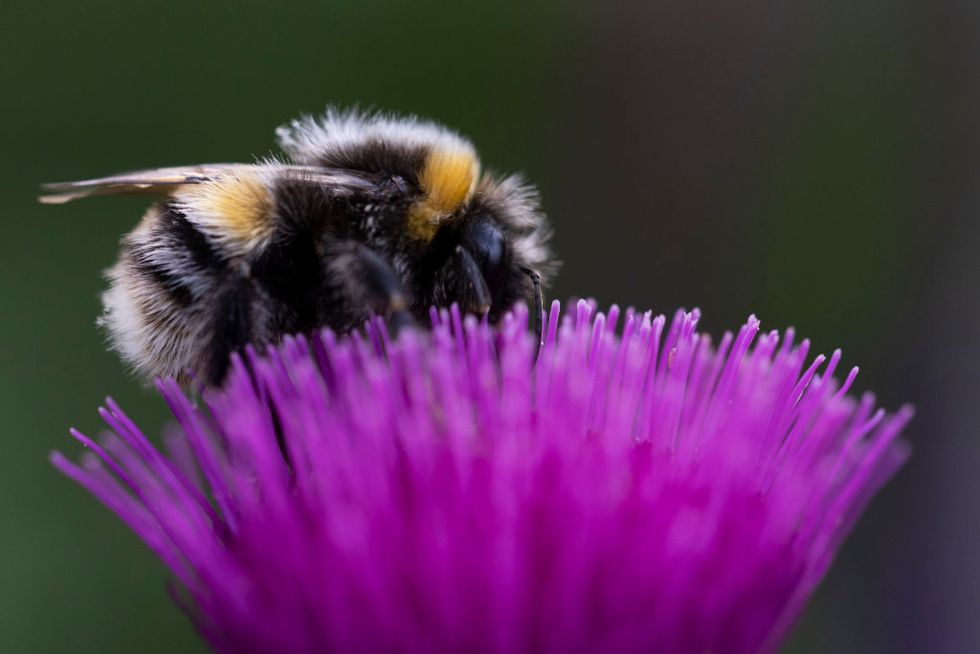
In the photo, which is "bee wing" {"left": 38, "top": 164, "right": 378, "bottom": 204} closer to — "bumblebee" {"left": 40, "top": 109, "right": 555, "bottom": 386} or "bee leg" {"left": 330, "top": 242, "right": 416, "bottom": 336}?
"bumblebee" {"left": 40, "top": 109, "right": 555, "bottom": 386}

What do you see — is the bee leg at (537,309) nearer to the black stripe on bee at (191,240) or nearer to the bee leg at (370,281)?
the bee leg at (370,281)

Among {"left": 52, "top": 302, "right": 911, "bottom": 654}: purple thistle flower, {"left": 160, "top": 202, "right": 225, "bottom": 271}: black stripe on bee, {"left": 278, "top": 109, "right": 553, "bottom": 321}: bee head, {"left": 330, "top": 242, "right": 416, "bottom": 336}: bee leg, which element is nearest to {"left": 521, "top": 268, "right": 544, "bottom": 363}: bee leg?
{"left": 278, "top": 109, "right": 553, "bottom": 321}: bee head

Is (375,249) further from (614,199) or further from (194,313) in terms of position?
(614,199)

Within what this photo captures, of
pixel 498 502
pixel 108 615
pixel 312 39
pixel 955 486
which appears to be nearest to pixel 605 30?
pixel 312 39

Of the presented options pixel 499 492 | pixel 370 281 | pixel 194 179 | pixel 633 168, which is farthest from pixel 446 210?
pixel 633 168

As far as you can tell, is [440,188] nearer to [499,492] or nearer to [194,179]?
[194,179]
